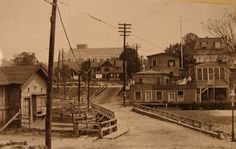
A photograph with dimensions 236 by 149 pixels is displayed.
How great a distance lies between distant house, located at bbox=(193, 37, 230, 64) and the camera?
15.9m

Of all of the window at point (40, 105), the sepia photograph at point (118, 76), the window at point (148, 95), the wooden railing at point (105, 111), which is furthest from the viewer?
the window at point (148, 95)

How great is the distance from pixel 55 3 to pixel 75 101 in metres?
21.8

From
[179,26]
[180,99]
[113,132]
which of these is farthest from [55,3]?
[180,99]

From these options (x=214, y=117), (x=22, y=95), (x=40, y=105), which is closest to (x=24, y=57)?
(x=22, y=95)

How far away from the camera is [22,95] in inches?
604

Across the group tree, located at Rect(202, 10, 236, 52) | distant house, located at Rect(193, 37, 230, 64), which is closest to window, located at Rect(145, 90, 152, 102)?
distant house, located at Rect(193, 37, 230, 64)

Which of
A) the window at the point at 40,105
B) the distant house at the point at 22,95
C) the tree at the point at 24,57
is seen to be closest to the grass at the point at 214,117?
the window at the point at 40,105

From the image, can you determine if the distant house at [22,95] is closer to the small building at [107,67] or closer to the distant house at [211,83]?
the small building at [107,67]

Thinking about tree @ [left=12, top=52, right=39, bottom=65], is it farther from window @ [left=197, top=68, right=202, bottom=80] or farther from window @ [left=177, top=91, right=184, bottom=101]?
window @ [left=177, top=91, right=184, bottom=101]

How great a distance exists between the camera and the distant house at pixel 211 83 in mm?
25372

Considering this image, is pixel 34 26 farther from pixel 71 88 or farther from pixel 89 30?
pixel 71 88

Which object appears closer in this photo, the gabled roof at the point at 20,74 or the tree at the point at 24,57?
the tree at the point at 24,57

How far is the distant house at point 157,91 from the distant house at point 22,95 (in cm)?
1259

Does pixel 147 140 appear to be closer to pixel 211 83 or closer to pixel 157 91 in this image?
pixel 211 83
